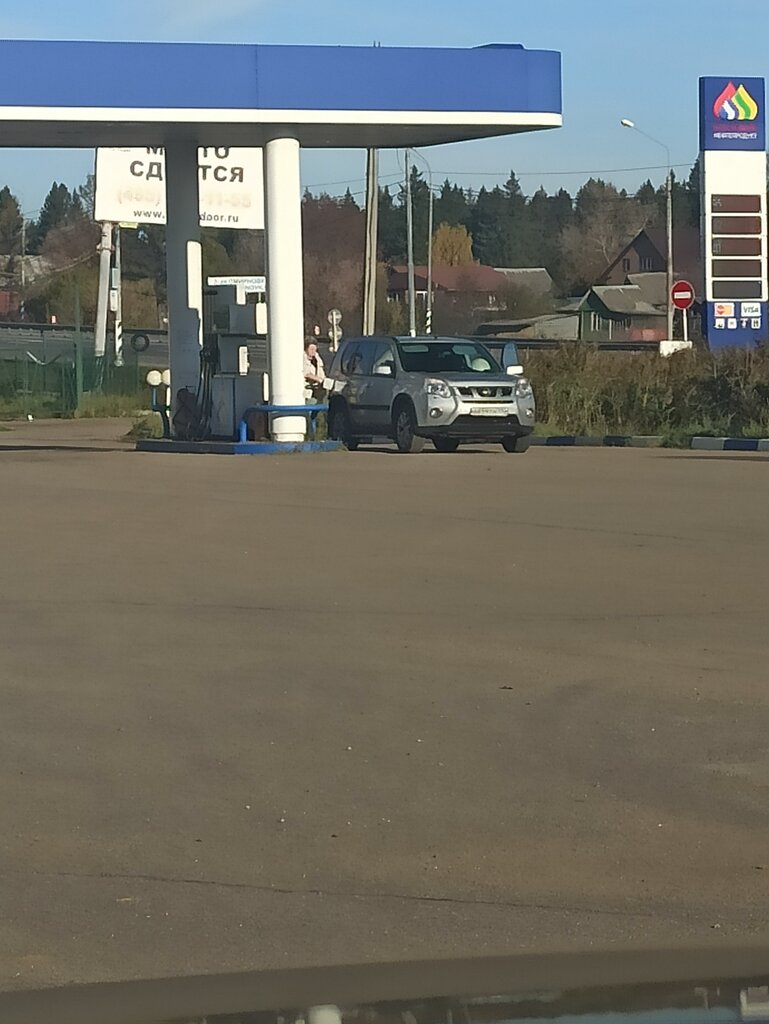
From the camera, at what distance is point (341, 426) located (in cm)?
2714

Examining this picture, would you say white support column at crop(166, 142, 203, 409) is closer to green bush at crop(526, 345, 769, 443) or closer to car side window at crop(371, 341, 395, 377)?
car side window at crop(371, 341, 395, 377)

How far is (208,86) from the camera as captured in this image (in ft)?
83.7

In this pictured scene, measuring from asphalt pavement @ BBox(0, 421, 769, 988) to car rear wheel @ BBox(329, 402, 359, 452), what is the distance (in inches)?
476

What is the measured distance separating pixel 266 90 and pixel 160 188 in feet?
78.5

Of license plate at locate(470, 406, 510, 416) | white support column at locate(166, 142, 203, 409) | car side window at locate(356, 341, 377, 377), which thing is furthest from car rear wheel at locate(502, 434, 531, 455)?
white support column at locate(166, 142, 203, 409)

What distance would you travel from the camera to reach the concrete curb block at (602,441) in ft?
93.9

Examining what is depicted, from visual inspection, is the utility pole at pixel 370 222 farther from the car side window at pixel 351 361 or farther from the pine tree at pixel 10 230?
the pine tree at pixel 10 230

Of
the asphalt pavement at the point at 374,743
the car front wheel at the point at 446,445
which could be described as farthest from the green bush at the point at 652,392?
the asphalt pavement at the point at 374,743

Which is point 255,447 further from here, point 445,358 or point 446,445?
point 445,358

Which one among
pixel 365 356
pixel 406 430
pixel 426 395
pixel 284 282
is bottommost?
pixel 406 430

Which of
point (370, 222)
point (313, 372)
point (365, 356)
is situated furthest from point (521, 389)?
point (370, 222)

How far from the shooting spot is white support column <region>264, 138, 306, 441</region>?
26.4 metres

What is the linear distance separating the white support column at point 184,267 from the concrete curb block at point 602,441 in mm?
5860

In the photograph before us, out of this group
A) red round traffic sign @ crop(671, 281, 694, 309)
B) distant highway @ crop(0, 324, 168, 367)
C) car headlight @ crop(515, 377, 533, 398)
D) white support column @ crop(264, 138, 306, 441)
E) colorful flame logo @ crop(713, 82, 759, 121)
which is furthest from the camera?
distant highway @ crop(0, 324, 168, 367)
